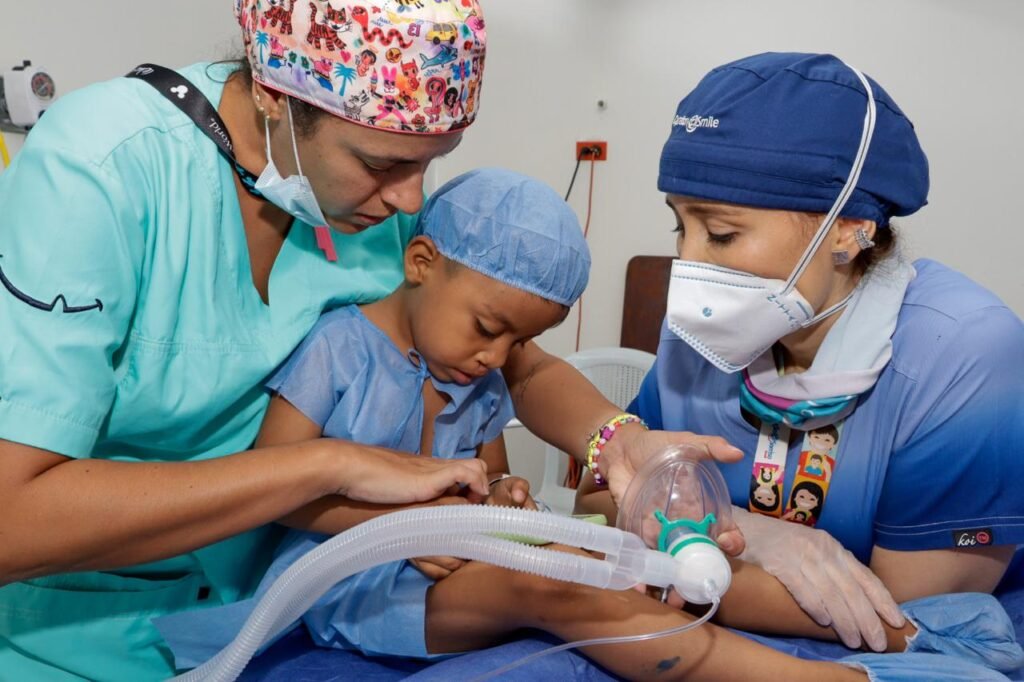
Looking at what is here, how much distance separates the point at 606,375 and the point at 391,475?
1.94 metres

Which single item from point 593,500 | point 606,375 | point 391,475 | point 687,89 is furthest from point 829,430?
point 687,89

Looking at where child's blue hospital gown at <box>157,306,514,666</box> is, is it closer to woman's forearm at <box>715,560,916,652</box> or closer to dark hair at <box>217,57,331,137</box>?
dark hair at <box>217,57,331,137</box>

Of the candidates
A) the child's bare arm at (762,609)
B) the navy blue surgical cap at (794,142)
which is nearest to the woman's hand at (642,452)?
the child's bare arm at (762,609)

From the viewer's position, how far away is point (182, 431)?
1.21 meters

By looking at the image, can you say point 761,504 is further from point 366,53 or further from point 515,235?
point 366,53

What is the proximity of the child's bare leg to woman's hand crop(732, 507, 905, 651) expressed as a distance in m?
0.13

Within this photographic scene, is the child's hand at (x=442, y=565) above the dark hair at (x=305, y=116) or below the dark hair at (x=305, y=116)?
below

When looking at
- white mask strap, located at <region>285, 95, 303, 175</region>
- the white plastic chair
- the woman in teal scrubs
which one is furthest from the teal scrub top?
the white plastic chair

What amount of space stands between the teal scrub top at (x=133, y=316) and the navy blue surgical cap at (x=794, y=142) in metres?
0.67

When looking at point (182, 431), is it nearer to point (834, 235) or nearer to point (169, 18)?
point (834, 235)

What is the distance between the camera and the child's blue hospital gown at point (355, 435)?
4.08 ft

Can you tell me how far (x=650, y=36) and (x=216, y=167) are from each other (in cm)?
253

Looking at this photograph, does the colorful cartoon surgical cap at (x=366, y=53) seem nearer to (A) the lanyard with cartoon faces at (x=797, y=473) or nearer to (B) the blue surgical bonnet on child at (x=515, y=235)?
(B) the blue surgical bonnet on child at (x=515, y=235)

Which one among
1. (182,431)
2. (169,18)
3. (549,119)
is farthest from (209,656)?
(549,119)
